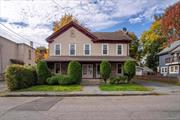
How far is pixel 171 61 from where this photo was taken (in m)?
51.8

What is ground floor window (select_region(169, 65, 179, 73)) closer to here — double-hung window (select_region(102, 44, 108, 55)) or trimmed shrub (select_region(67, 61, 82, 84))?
double-hung window (select_region(102, 44, 108, 55))

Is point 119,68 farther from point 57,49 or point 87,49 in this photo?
point 57,49

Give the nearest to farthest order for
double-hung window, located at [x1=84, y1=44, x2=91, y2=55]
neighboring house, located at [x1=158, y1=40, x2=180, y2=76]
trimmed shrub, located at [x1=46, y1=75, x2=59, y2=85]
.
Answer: trimmed shrub, located at [x1=46, y1=75, x2=59, y2=85]
double-hung window, located at [x1=84, y1=44, x2=91, y2=55]
neighboring house, located at [x1=158, y1=40, x2=180, y2=76]

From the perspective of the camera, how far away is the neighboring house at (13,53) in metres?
41.3

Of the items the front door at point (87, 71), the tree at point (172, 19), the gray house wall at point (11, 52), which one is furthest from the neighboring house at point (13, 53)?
the tree at point (172, 19)

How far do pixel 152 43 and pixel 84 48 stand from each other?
35865 mm

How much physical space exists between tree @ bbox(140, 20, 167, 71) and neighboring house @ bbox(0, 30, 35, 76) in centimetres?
2946

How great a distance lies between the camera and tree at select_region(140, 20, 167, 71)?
6575cm

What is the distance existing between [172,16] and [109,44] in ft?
52.8

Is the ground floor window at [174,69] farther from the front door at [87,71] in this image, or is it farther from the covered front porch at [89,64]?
the front door at [87,71]

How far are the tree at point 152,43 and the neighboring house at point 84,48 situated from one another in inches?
1200

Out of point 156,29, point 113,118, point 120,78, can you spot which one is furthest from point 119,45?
point 156,29

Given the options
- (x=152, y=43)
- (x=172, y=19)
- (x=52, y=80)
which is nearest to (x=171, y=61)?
Answer: (x=172, y=19)

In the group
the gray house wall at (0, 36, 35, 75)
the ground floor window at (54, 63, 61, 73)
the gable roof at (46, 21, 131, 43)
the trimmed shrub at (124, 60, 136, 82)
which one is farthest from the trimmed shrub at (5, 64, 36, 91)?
the gray house wall at (0, 36, 35, 75)
